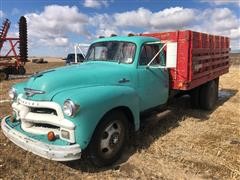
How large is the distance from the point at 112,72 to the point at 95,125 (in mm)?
1254

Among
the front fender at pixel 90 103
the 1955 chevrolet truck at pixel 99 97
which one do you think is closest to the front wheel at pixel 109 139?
the 1955 chevrolet truck at pixel 99 97

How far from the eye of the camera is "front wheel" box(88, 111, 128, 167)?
4543 millimetres

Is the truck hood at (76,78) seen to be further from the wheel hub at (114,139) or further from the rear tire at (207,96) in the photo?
the rear tire at (207,96)

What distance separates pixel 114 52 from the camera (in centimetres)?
602

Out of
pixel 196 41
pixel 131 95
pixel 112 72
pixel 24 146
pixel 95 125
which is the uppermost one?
pixel 196 41

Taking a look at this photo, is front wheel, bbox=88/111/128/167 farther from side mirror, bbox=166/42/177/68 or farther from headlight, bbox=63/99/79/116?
side mirror, bbox=166/42/177/68

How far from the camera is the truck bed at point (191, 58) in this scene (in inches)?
273

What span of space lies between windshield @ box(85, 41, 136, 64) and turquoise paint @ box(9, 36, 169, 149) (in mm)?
99

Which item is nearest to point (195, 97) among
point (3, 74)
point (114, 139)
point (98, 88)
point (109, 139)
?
point (114, 139)

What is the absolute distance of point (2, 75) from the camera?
732 inches

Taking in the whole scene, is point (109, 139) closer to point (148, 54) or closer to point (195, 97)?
point (148, 54)

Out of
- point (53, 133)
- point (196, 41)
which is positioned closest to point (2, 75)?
point (196, 41)

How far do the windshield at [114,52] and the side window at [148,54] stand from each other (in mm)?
227

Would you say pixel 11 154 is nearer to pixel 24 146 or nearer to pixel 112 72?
pixel 24 146
